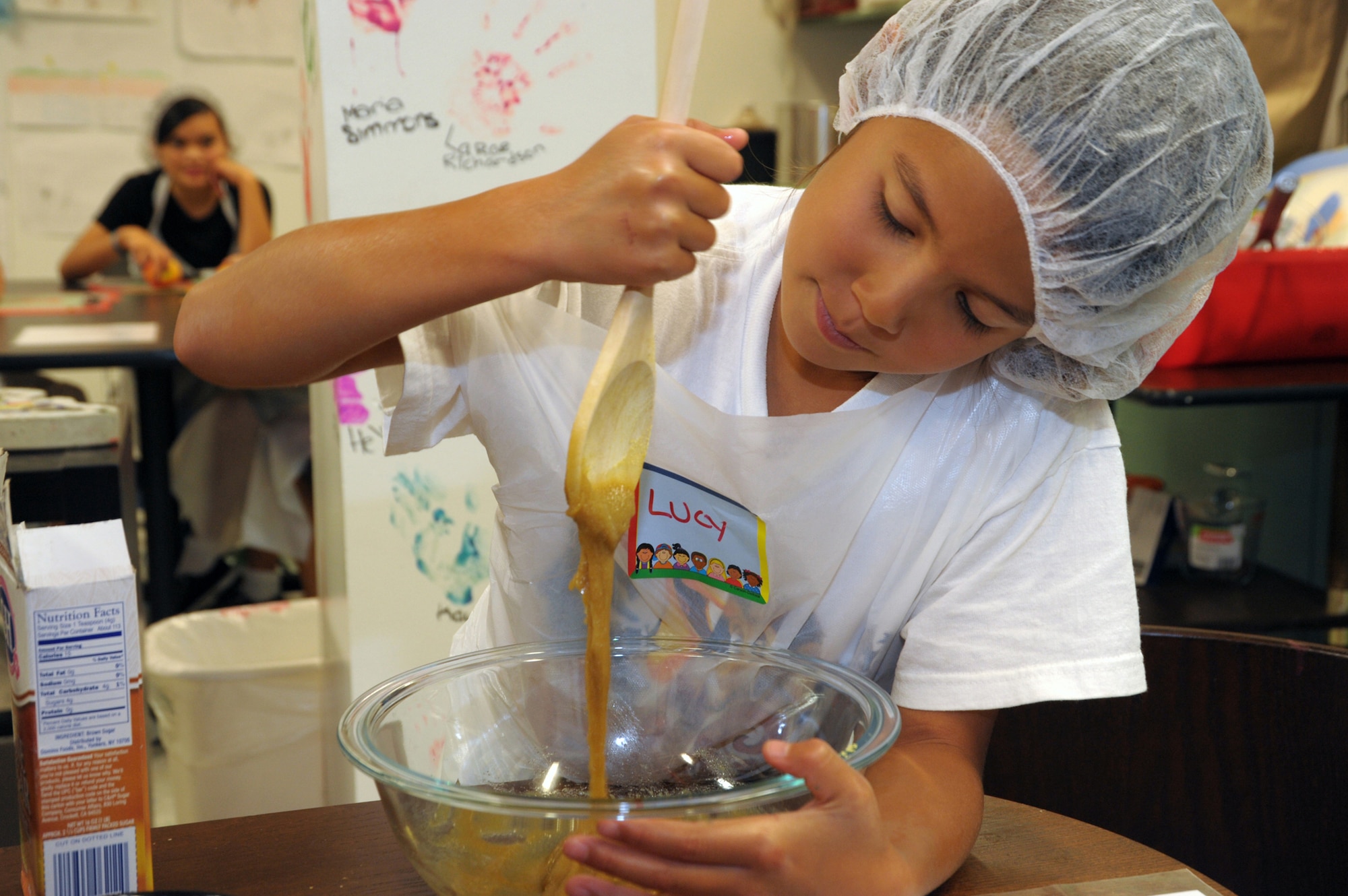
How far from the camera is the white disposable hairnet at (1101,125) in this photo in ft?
2.45

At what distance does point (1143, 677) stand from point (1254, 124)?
1.31ft

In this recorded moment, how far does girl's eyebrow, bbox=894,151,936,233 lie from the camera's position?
76cm

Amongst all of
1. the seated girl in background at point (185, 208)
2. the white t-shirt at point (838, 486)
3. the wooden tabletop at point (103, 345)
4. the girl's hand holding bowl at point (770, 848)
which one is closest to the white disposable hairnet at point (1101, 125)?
the white t-shirt at point (838, 486)

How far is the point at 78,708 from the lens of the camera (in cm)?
60

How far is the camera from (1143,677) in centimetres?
88

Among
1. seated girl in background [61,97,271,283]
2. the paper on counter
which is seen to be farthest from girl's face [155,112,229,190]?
the paper on counter

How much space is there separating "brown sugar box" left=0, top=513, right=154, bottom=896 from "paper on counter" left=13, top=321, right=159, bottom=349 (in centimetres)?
185

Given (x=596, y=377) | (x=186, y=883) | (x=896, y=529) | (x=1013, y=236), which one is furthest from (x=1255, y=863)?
(x=186, y=883)

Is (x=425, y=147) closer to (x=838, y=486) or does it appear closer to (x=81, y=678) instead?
(x=838, y=486)

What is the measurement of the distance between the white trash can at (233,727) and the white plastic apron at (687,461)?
1136mm

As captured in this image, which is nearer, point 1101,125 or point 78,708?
point 78,708

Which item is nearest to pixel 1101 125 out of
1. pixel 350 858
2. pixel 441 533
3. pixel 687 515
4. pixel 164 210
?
pixel 687 515

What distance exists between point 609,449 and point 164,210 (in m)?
3.46

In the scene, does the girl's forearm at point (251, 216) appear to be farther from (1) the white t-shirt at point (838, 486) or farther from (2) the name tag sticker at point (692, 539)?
(2) the name tag sticker at point (692, 539)
